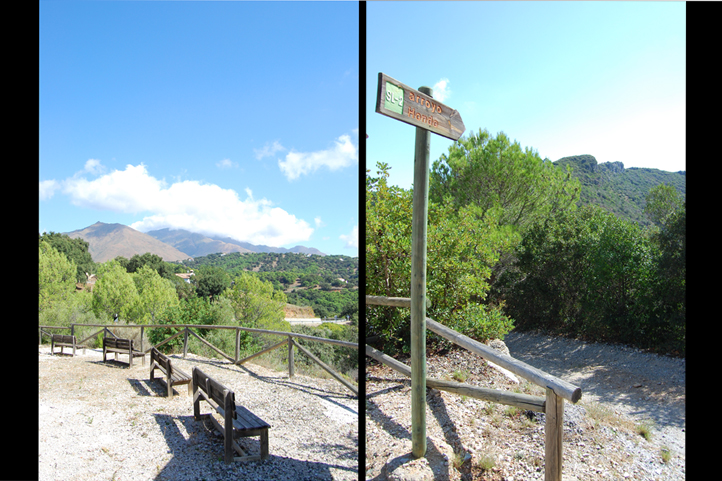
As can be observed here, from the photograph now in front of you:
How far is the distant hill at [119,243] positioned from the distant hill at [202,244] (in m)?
0.18

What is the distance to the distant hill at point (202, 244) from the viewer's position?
4168 millimetres

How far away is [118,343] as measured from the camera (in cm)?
352

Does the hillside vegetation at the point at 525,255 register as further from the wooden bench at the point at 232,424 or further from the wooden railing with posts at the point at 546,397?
the wooden bench at the point at 232,424

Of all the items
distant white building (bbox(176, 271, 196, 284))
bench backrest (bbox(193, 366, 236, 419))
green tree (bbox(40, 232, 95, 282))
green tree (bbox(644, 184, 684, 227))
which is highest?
green tree (bbox(644, 184, 684, 227))

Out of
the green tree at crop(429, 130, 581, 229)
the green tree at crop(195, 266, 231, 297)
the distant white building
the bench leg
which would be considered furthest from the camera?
the green tree at crop(429, 130, 581, 229)

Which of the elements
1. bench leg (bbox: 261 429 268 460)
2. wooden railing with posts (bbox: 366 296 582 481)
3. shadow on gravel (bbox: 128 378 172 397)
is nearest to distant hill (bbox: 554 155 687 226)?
wooden railing with posts (bbox: 366 296 582 481)

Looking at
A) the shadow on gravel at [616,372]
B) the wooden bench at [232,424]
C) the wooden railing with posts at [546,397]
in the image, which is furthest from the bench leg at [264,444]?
the shadow on gravel at [616,372]

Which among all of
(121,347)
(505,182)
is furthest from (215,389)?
(505,182)

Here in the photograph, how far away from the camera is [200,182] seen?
3918mm

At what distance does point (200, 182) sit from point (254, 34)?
5.81 ft

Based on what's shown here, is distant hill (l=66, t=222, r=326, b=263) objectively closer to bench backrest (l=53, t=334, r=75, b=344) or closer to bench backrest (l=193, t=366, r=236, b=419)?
bench backrest (l=53, t=334, r=75, b=344)

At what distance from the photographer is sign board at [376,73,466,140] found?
1364 millimetres

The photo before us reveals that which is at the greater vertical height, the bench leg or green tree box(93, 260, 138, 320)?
green tree box(93, 260, 138, 320)
